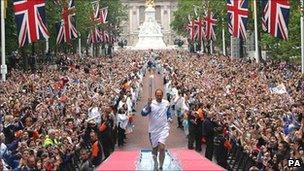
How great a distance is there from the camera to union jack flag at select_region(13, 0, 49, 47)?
33625 mm

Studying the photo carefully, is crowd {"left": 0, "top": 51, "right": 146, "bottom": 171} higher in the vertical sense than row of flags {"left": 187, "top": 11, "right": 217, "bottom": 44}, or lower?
lower

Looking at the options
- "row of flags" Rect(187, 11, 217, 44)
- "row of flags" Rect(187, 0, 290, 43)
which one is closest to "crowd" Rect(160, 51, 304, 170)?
"row of flags" Rect(187, 0, 290, 43)

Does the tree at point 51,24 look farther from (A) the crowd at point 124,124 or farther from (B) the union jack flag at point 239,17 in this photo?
(B) the union jack flag at point 239,17

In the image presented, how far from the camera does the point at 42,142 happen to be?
60.0 feet

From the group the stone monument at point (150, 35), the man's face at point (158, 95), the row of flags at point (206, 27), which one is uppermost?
the row of flags at point (206, 27)

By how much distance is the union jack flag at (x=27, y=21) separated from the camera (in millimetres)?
33625

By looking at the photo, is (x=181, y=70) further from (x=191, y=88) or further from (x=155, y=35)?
(x=155, y=35)

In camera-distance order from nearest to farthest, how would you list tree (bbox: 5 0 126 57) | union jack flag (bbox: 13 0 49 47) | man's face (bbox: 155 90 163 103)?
man's face (bbox: 155 90 163 103) < union jack flag (bbox: 13 0 49 47) < tree (bbox: 5 0 126 57)

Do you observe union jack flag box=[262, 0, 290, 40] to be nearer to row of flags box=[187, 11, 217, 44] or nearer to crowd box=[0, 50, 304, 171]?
crowd box=[0, 50, 304, 171]

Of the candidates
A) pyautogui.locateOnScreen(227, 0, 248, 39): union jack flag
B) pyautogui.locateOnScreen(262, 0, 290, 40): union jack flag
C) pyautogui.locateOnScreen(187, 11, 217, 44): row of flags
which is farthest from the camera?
pyautogui.locateOnScreen(187, 11, 217, 44): row of flags

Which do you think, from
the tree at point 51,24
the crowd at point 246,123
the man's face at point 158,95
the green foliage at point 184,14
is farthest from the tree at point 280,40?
the man's face at point 158,95

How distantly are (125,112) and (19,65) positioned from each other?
113 feet

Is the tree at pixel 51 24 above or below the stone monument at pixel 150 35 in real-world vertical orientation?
above

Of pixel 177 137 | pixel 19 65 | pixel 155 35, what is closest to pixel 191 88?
pixel 177 137
